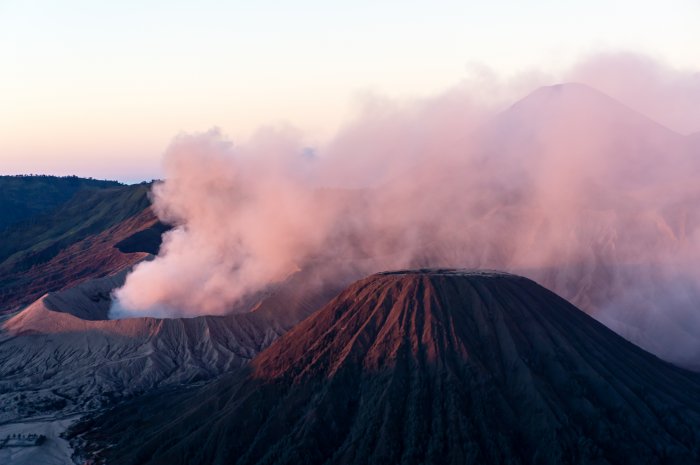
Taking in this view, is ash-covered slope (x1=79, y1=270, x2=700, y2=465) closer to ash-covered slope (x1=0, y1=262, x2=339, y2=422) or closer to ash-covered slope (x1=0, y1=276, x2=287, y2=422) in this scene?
ash-covered slope (x1=0, y1=262, x2=339, y2=422)

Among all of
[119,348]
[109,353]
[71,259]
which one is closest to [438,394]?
[119,348]

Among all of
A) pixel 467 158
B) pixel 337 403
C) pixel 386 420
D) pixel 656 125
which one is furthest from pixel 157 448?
pixel 656 125

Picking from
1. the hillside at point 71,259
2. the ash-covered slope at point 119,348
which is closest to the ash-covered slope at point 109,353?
the ash-covered slope at point 119,348

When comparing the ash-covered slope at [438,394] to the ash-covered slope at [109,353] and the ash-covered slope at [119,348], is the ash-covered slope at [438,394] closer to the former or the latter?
the ash-covered slope at [119,348]

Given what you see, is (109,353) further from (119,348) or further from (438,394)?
(438,394)

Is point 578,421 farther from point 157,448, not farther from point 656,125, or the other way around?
point 656,125

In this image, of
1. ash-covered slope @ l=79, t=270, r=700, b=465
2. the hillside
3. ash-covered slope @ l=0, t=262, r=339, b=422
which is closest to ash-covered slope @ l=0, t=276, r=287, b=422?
ash-covered slope @ l=0, t=262, r=339, b=422

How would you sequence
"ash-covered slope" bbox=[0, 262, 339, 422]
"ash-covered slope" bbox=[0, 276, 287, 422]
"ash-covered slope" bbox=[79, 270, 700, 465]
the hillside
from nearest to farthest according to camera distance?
"ash-covered slope" bbox=[79, 270, 700, 465]
"ash-covered slope" bbox=[0, 262, 339, 422]
"ash-covered slope" bbox=[0, 276, 287, 422]
the hillside

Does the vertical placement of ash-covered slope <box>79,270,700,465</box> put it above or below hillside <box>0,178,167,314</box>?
below
